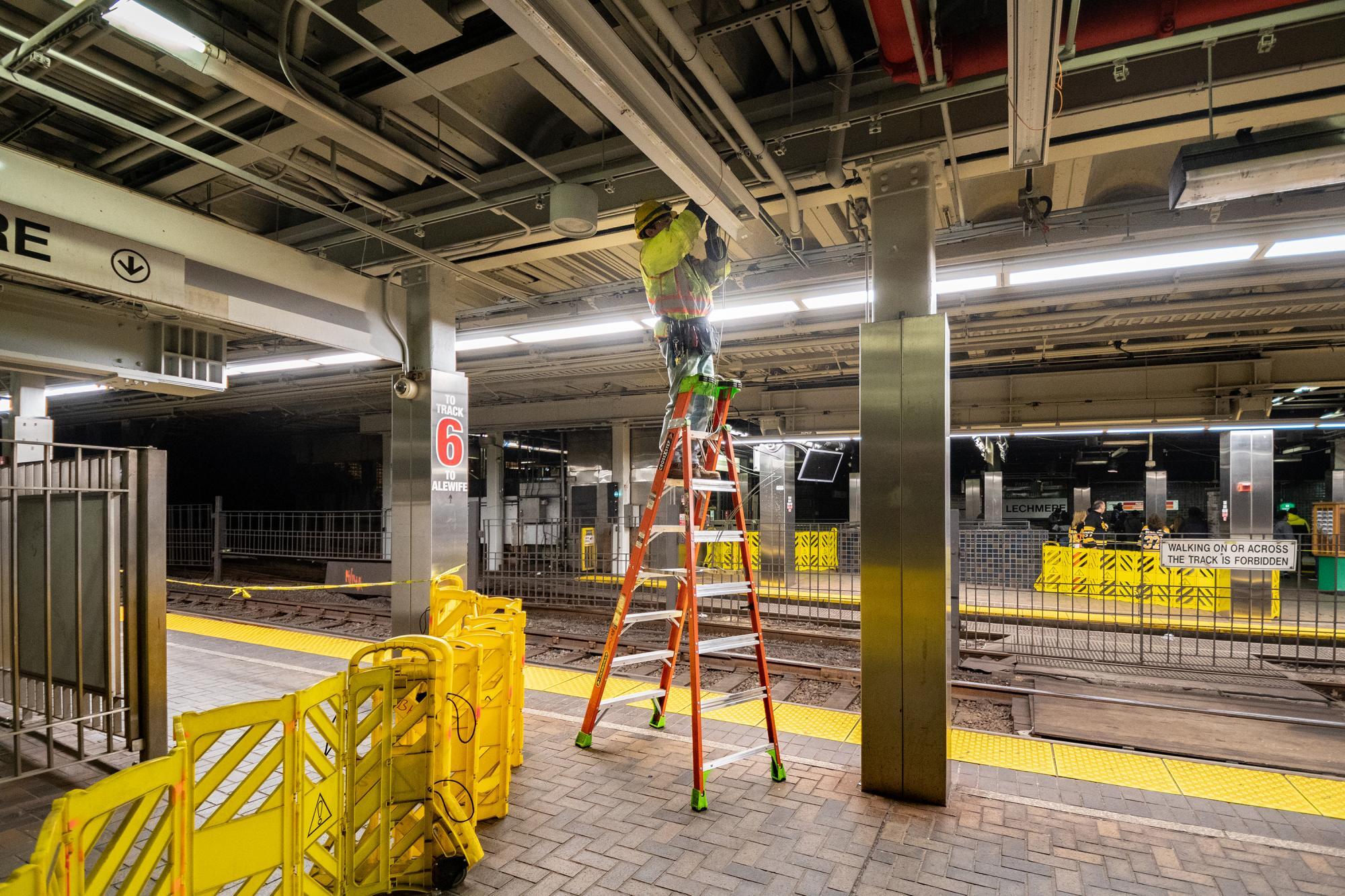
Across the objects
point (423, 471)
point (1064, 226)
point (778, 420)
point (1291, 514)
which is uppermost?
point (1064, 226)

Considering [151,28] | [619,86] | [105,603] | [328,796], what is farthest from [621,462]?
[151,28]

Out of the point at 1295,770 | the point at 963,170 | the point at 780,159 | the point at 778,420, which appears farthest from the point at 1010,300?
the point at 778,420

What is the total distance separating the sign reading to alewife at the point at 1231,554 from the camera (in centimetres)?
740

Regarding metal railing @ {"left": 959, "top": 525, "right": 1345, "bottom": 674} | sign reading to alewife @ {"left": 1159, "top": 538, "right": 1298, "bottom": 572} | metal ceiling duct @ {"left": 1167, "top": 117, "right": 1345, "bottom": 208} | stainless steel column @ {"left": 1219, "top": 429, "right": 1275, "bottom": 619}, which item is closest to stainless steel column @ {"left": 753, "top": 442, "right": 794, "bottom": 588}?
metal railing @ {"left": 959, "top": 525, "right": 1345, "bottom": 674}

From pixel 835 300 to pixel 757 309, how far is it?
859 mm

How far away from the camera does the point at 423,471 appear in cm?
676

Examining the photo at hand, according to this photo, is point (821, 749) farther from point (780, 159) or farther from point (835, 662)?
point (780, 159)

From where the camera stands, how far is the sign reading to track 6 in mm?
4402

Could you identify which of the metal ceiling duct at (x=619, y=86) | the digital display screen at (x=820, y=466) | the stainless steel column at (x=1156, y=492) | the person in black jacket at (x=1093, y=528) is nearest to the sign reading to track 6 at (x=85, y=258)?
the metal ceiling duct at (x=619, y=86)

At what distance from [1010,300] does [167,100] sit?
7.71m

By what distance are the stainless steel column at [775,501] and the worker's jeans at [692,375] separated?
38.5 ft

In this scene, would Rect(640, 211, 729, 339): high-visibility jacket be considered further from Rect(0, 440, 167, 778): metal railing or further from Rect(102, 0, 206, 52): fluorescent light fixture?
Rect(0, 440, 167, 778): metal railing

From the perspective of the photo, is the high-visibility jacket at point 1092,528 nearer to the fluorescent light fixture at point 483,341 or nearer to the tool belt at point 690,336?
the tool belt at point 690,336

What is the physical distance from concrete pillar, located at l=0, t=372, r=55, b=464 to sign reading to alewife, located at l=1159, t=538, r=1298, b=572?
1345 cm
